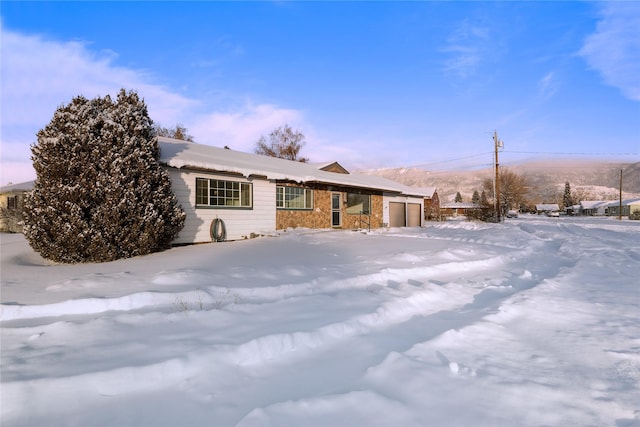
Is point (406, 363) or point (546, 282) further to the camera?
point (546, 282)

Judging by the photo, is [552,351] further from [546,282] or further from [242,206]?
[242,206]

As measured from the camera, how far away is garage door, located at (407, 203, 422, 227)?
2216 cm

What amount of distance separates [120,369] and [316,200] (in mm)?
12798

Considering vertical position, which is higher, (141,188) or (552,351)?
(141,188)

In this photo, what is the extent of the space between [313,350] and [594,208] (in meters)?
97.0

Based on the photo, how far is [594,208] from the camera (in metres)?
76.6

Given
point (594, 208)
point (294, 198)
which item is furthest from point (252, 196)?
point (594, 208)

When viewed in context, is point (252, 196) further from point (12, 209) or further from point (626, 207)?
point (626, 207)

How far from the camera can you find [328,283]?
5273mm

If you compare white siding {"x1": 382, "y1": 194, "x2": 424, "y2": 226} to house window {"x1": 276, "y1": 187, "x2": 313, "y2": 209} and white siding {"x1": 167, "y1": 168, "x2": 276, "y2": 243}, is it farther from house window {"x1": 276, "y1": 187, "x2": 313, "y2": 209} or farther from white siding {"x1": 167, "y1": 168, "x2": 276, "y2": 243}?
white siding {"x1": 167, "y1": 168, "x2": 276, "y2": 243}

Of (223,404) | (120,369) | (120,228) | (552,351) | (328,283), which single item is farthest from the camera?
(120,228)

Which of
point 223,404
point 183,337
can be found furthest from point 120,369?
point 223,404

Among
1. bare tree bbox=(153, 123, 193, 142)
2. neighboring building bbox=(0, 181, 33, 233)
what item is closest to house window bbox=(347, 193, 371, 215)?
neighboring building bbox=(0, 181, 33, 233)

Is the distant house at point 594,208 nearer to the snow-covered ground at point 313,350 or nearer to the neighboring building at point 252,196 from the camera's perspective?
the neighboring building at point 252,196
